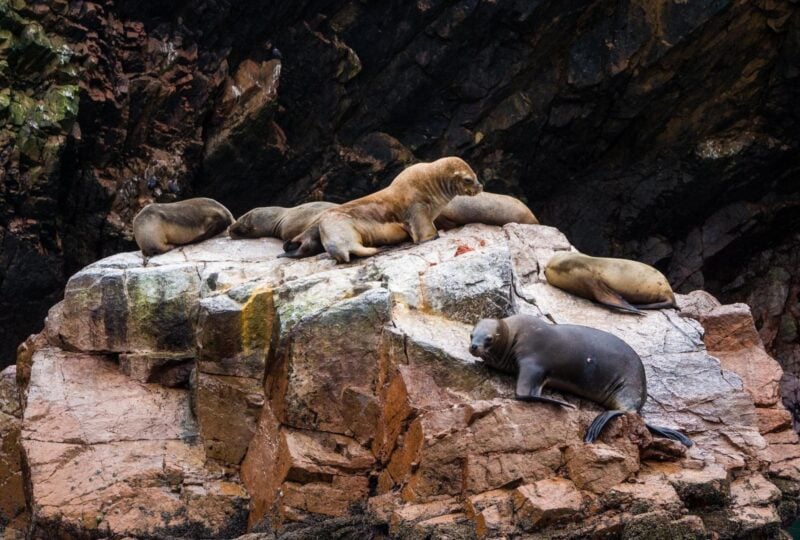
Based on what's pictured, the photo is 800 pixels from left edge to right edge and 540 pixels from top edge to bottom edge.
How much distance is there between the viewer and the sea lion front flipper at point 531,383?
23.3 ft

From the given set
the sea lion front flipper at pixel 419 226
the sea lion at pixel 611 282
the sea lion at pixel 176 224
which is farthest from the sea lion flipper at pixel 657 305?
the sea lion at pixel 176 224

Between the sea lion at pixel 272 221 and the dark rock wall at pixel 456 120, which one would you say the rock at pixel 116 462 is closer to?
the sea lion at pixel 272 221

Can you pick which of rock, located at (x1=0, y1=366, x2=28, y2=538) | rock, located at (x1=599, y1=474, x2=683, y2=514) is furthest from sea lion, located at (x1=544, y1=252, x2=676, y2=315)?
rock, located at (x1=0, y1=366, x2=28, y2=538)

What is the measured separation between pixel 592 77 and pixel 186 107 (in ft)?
23.7

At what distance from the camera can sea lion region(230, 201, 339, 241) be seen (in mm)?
10977

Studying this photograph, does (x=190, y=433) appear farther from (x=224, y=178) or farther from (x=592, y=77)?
(x=592, y=77)

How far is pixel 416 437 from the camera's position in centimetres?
713

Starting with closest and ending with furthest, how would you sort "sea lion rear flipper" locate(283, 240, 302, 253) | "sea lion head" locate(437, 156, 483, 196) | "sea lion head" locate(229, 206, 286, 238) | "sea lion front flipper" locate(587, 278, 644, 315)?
"sea lion front flipper" locate(587, 278, 644, 315) → "sea lion rear flipper" locate(283, 240, 302, 253) → "sea lion head" locate(437, 156, 483, 196) → "sea lion head" locate(229, 206, 286, 238)

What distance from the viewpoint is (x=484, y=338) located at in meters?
7.35

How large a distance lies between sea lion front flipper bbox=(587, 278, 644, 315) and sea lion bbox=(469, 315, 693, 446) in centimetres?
172

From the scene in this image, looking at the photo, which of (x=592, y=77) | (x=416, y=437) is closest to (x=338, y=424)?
(x=416, y=437)

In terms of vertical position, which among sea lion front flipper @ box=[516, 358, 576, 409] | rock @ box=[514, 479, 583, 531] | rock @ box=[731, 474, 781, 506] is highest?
sea lion front flipper @ box=[516, 358, 576, 409]

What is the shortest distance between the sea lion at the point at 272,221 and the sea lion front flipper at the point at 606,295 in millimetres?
3000

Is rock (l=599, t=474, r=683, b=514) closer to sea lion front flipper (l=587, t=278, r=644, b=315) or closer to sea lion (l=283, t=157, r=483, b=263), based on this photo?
sea lion front flipper (l=587, t=278, r=644, b=315)
